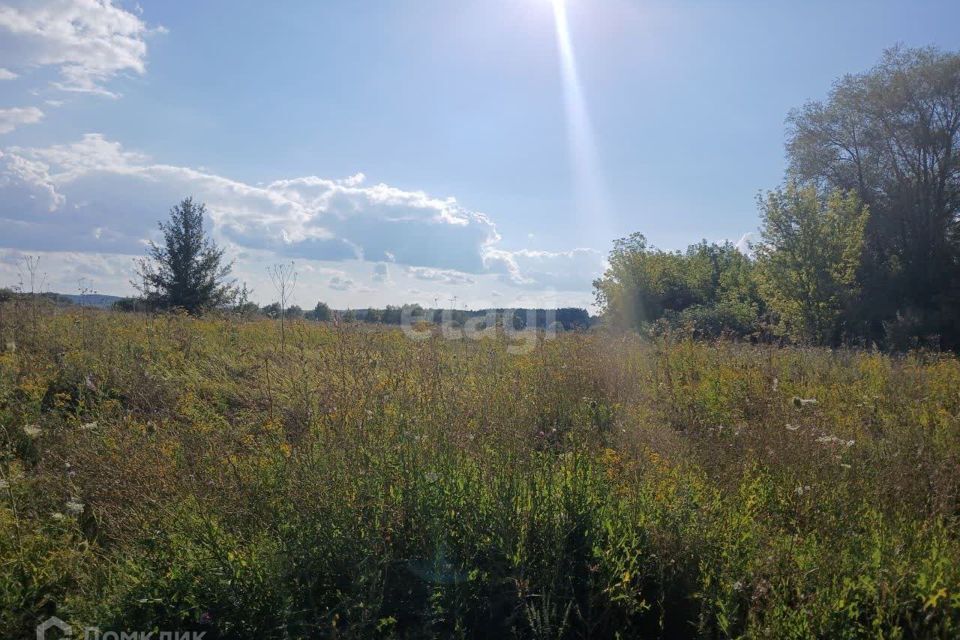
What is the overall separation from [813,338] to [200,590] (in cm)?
2130

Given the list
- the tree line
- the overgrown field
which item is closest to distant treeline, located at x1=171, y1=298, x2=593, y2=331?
the overgrown field

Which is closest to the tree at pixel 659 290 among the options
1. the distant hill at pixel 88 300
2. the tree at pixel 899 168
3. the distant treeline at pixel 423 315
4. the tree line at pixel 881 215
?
the tree line at pixel 881 215

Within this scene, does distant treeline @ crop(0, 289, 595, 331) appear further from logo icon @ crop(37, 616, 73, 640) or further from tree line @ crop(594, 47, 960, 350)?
tree line @ crop(594, 47, 960, 350)

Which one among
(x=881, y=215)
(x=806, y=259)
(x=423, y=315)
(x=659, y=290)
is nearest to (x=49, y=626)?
(x=423, y=315)

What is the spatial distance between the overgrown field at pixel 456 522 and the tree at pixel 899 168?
1028 inches

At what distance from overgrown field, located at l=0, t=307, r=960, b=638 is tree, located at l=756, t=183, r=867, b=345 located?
16.7 metres

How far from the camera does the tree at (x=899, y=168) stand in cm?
2705

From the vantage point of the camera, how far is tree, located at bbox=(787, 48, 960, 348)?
27.0m

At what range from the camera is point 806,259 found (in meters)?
20.7

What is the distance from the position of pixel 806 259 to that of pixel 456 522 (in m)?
20.9

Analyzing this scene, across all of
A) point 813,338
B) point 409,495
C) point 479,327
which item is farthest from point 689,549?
point 813,338

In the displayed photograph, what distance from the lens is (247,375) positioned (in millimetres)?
7098

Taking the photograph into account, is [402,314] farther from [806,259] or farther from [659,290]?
[659,290]

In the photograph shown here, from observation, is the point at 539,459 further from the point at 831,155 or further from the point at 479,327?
the point at 831,155
